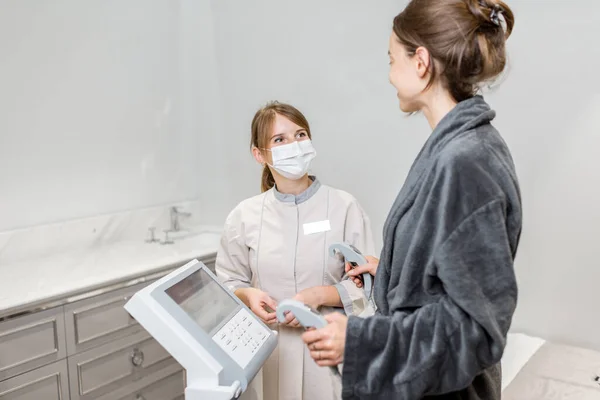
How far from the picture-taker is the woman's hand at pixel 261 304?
167 cm

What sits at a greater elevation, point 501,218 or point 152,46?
point 152,46

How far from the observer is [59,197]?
2.67 metres

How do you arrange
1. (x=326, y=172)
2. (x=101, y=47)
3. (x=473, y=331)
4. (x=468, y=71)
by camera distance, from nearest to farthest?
1. (x=473, y=331)
2. (x=468, y=71)
3. (x=101, y=47)
4. (x=326, y=172)

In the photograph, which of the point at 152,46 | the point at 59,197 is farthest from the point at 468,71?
the point at 152,46

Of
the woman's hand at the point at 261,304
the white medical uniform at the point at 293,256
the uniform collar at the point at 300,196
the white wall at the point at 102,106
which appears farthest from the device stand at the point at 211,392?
the white wall at the point at 102,106

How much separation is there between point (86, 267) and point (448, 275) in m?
1.84

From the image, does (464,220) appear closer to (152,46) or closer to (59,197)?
(59,197)

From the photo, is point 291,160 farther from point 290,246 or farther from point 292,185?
point 290,246

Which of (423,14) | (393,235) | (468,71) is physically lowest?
(393,235)

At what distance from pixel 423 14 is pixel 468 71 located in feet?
0.43

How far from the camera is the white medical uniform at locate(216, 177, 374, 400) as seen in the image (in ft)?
5.90

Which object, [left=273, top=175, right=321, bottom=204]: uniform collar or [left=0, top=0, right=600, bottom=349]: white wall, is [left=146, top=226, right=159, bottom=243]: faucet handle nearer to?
[left=0, top=0, right=600, bottom=349]: white wall

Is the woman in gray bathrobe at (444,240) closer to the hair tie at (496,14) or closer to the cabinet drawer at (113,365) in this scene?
the hair tie at (496,14)

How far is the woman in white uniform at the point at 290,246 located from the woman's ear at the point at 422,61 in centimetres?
87
